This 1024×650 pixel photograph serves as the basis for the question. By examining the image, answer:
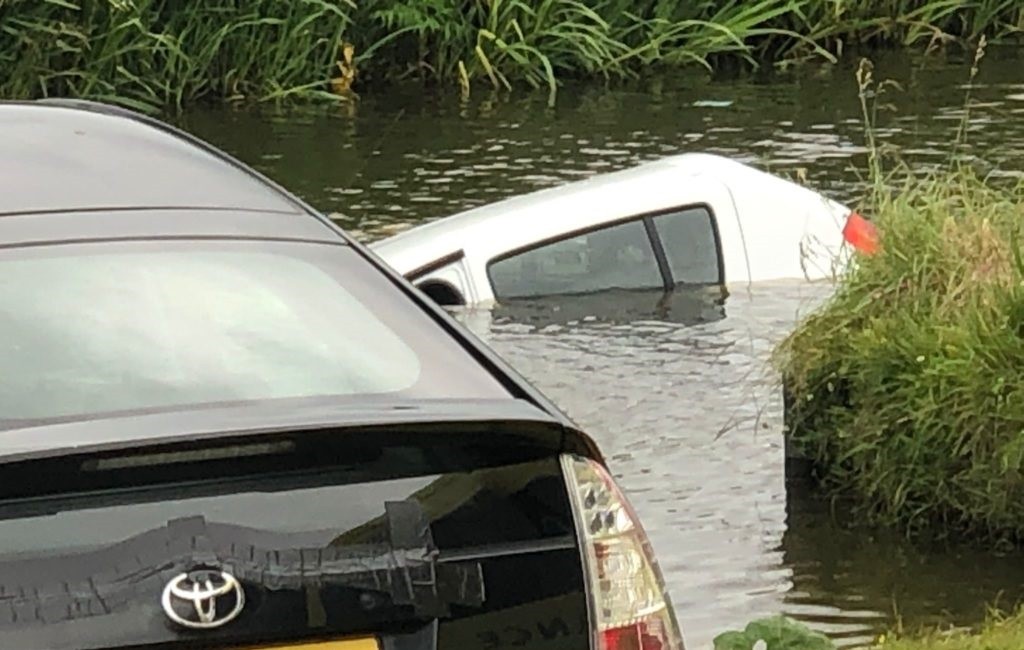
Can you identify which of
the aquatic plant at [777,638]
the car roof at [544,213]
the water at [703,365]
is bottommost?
the water at [703,365]

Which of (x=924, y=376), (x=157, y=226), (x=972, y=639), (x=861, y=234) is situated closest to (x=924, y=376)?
(x=924, y=376)

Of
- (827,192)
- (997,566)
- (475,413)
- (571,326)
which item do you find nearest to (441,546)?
(475,413)

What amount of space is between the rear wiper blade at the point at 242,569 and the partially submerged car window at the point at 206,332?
1.12ft

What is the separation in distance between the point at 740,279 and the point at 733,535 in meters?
2.60

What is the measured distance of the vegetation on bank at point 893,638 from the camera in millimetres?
4602

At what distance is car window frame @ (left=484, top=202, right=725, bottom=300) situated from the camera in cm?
933

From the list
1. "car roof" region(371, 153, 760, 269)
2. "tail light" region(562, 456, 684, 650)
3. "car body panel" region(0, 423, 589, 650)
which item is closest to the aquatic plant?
"tail light" region(562, 456, 684, 650)

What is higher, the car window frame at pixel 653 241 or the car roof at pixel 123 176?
the car roof at pixel 123 176

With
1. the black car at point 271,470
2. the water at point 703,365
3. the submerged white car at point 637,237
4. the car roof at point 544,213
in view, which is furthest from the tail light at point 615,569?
the car roof at point 544,213

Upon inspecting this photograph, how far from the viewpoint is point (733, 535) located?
287 inches

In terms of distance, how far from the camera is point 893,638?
19.2ft

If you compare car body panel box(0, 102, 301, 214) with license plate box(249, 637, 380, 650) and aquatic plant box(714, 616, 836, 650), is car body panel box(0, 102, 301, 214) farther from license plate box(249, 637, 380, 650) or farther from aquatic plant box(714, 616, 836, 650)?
aquatic plant box(714, 616, 836, 650)

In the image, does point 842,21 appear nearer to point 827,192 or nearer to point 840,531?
point 827,192

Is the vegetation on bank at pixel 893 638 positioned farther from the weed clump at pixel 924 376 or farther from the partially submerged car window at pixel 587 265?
the partially submerged car window at pixel 587 265
